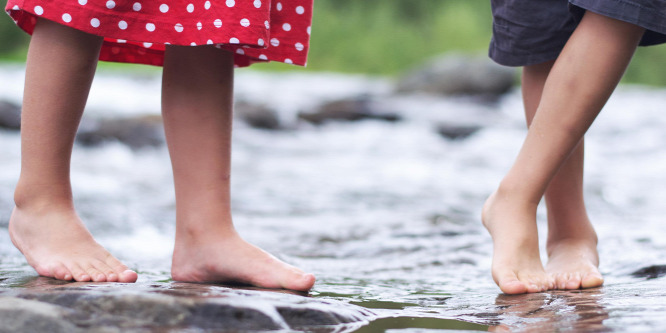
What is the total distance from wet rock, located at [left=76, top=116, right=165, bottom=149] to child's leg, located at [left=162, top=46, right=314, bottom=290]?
13.3 ft

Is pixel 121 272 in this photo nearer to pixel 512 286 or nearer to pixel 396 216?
pixel 512 286

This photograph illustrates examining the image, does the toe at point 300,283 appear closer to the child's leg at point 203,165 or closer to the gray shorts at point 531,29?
the child's leg at point 203,165

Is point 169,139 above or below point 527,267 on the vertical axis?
above

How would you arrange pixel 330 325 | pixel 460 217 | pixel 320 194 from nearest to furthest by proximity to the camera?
pixel 330 325 < pixel 460 217 < pixel 320 194

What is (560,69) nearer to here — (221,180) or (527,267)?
(527,267)

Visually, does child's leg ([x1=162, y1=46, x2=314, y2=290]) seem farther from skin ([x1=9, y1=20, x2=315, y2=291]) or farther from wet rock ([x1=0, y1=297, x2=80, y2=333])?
wet rock ([x1=0, y1=297, x2=80, y2=333])

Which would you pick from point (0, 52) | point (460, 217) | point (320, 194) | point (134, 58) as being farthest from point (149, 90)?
point (0, 52)

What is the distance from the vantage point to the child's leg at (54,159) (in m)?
1.16

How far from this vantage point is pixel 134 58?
4.83ft

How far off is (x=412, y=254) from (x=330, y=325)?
2.99 ft

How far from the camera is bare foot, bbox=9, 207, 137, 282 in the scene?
3.87ft

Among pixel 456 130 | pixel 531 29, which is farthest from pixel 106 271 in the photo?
pixel 456 130

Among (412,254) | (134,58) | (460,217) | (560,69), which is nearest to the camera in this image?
(560,69)

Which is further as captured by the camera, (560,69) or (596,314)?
(560,69)
